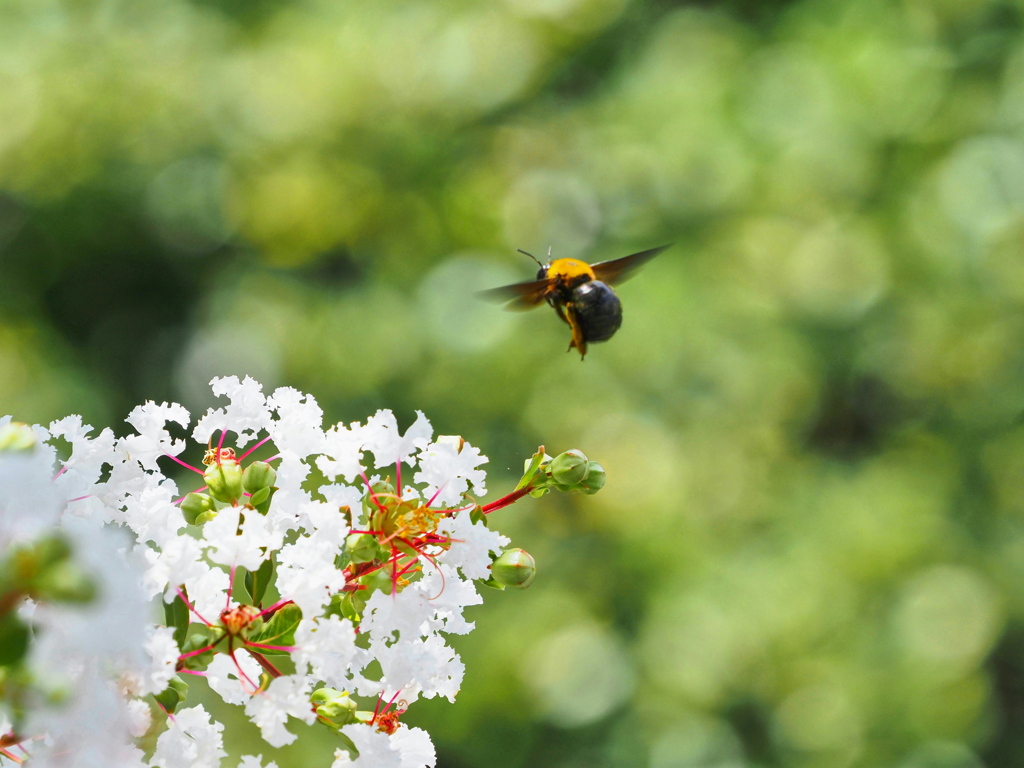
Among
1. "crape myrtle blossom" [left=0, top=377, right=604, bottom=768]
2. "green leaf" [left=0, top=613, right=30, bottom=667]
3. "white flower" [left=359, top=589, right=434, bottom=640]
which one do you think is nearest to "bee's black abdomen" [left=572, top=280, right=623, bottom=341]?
"crape myrtle blossom" [left=0, top=377, right=604, bottom=768]

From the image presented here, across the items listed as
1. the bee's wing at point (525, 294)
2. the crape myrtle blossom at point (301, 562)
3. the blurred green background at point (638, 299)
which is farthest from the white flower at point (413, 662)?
the blurred green background at point (638, 299)

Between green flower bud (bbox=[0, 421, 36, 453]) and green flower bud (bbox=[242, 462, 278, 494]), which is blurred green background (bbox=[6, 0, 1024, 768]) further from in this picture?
green flower bud (bbox=[0, 421, 36, 453])

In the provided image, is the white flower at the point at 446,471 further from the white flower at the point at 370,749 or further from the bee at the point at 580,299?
the bee at the point at 580,299

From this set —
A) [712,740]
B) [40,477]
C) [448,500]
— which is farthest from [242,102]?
[40,477]

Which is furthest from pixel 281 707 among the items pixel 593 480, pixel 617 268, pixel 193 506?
pixel 617 268

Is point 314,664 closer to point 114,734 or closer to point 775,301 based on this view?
point 114,734

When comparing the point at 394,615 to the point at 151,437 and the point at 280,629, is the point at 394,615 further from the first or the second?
the point at 151,437

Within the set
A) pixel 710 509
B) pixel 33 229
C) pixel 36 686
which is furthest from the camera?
pixel 33 229
